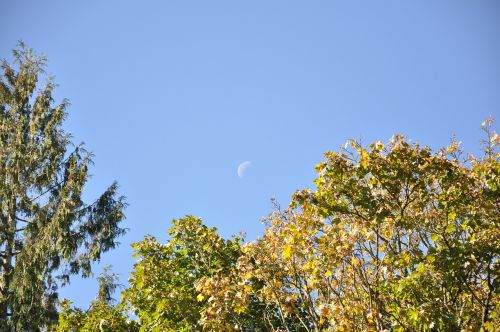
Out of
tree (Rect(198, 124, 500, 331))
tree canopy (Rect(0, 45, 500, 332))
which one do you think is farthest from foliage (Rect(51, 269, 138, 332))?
tree (Rect(198, 124, 500, 331))

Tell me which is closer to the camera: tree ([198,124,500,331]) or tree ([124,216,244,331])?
tree ([198,124,500,331])

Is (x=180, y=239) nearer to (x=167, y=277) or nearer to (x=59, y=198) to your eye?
(x=167, y=277)

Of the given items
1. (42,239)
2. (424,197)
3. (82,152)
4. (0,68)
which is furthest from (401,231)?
(0,68)

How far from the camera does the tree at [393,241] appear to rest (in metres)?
5.97

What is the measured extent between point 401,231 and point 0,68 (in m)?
17.5

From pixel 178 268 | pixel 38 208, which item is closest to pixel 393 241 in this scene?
pixel 178 268

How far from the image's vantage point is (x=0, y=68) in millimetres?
18125

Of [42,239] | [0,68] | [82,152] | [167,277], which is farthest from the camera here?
[0,68]

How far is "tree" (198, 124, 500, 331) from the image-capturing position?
19.6 feet

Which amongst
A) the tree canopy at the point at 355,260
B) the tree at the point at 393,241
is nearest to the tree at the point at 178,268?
the tree canopy at the point at 355,260

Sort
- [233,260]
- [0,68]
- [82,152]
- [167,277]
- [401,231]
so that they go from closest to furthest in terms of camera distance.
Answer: [401,231] < [167,277] < [233,260] < [82,152] < [0,68]

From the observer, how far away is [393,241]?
7.24 m

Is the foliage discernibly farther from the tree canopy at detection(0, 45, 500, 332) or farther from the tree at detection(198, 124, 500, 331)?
the tree at detection(198, 124, 500, 331)

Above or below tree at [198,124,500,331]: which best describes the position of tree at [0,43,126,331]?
above
